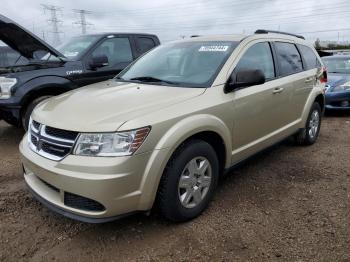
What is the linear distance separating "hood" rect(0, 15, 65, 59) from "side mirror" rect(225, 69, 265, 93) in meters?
3.36

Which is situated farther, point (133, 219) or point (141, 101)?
point (133, 219)

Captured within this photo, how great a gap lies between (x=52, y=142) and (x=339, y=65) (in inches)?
335

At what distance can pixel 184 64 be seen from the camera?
399cm

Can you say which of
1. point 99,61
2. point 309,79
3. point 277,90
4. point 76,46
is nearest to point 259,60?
point 277,90

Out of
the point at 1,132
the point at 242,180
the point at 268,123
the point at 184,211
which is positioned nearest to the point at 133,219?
the point at 184,211

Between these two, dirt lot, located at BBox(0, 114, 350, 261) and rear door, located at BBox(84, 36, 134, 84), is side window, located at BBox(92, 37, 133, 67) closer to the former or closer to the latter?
rear door, located at BBox(84, 36, 134, 84)

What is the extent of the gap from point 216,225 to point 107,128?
1323 millimetres

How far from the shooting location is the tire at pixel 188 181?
3.01 metres

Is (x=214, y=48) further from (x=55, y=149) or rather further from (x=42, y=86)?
(x=42, y=86)

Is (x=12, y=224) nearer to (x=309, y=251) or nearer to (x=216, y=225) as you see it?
(x=216, y=225)

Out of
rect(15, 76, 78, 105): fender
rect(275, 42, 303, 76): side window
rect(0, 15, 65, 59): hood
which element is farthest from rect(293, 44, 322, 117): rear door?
rect(0, 15, 65, 59): hood

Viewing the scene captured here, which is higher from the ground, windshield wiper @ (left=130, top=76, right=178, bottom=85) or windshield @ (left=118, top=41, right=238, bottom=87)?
windshield @ (left=118, top=41, right=238, bottom=87)

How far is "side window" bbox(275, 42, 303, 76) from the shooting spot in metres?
4.71

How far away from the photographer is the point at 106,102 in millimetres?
3240
